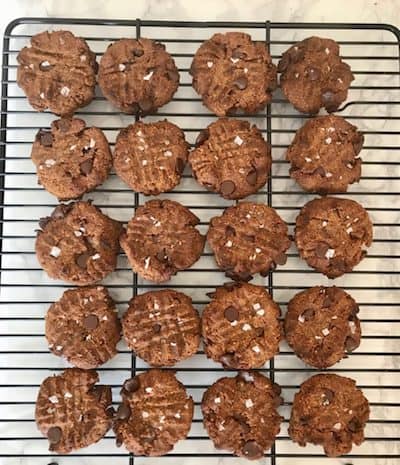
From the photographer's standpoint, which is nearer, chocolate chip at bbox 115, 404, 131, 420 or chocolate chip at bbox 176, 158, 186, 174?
chocolate chip at bbox 115, 404, 131, 420

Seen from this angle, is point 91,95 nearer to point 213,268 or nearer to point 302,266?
point 213,268

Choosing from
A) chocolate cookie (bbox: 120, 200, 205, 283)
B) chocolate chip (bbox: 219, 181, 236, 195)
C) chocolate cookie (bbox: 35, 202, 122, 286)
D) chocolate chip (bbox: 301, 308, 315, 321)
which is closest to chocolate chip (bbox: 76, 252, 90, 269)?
chocolate cookie (bbox: 35, 202, 122, 286)

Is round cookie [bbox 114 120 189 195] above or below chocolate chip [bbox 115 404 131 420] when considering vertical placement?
above

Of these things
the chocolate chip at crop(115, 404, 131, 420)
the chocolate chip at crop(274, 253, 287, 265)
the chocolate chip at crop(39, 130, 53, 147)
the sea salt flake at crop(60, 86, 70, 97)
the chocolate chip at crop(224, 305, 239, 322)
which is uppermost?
the sea salt flake at crop(60, 86, 70, 97)

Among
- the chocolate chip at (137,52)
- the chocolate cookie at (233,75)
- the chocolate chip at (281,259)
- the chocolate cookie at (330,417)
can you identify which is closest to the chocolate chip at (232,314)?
the chocolate chip at (281,259)

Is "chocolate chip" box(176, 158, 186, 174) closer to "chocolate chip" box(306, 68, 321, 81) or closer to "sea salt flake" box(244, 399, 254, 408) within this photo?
"chocolate chip" box(306, 68, 321, 81)

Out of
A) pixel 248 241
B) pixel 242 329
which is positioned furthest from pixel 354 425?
pixel 248 241

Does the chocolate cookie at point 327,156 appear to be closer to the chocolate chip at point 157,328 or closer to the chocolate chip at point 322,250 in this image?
the chocolate chip at point 322,250

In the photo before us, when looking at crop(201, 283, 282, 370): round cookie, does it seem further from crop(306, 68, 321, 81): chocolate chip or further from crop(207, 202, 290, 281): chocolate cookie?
crop(306, 68, 321, 81): chocolate chip
